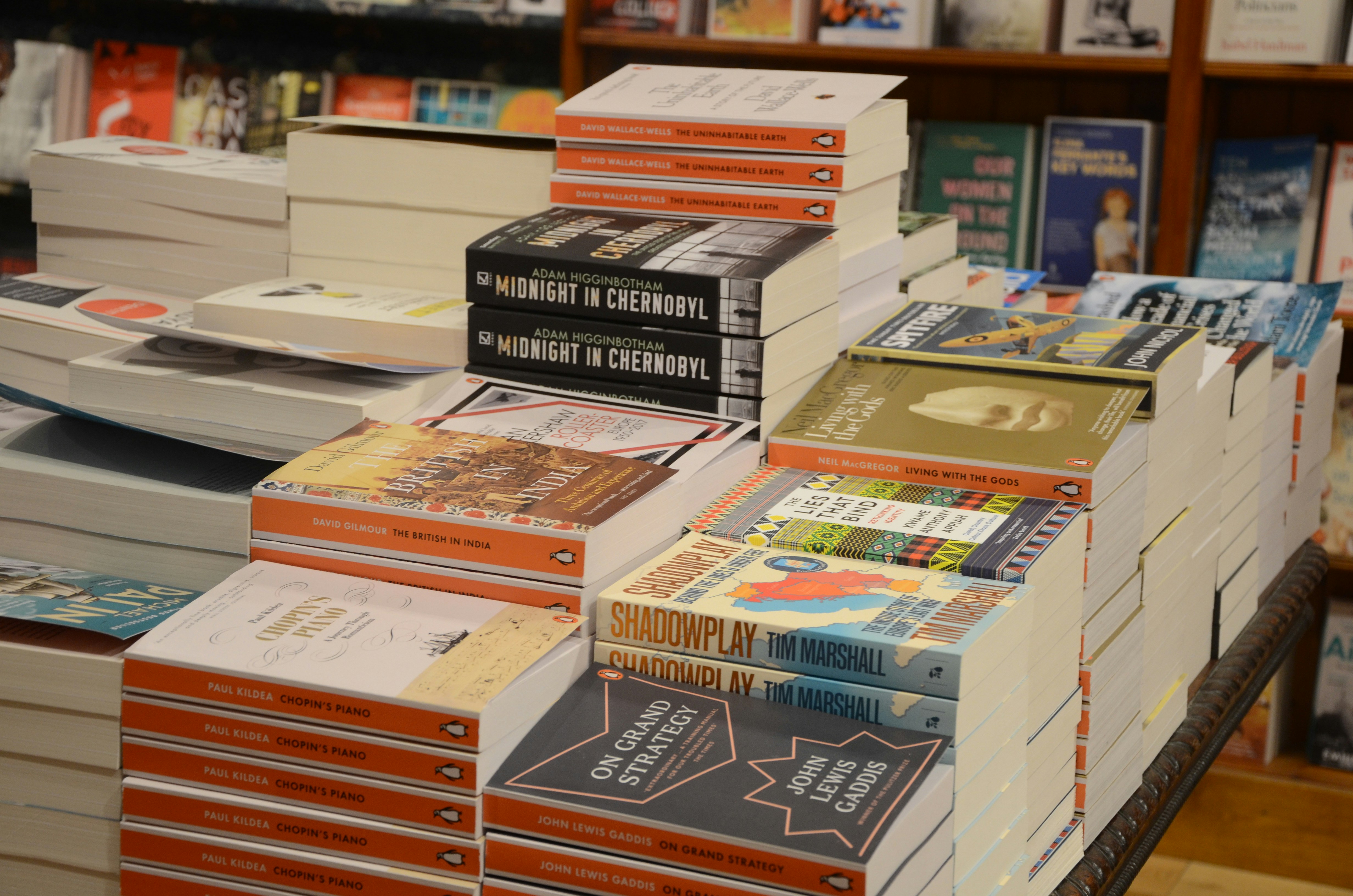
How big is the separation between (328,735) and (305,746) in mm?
21

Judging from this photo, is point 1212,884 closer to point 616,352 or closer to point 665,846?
point 616,352

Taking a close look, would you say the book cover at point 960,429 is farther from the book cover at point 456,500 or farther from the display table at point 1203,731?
the display table at point 1203,731

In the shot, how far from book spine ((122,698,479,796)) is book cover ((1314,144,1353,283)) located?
183 cm

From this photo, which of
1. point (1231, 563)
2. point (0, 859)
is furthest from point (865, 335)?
point (0, 859)

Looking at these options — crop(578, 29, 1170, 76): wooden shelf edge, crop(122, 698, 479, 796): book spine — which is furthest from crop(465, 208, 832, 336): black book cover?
crop(578, 29, 1170, 76): wooden shelf edge

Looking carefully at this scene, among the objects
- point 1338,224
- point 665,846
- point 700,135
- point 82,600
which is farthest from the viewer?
point 1338,224

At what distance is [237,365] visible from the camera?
4.26ft

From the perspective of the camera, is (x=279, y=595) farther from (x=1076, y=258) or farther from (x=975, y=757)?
(x=1076, y=258)

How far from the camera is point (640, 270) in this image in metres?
1.25

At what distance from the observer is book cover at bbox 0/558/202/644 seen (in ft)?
3.41

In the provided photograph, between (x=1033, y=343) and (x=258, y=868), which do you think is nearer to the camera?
(x=258, y=868)

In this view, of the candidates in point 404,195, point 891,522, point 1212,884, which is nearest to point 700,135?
point 404,195

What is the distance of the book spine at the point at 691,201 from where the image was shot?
135 centimetres

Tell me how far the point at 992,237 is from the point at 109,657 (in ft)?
6.02
